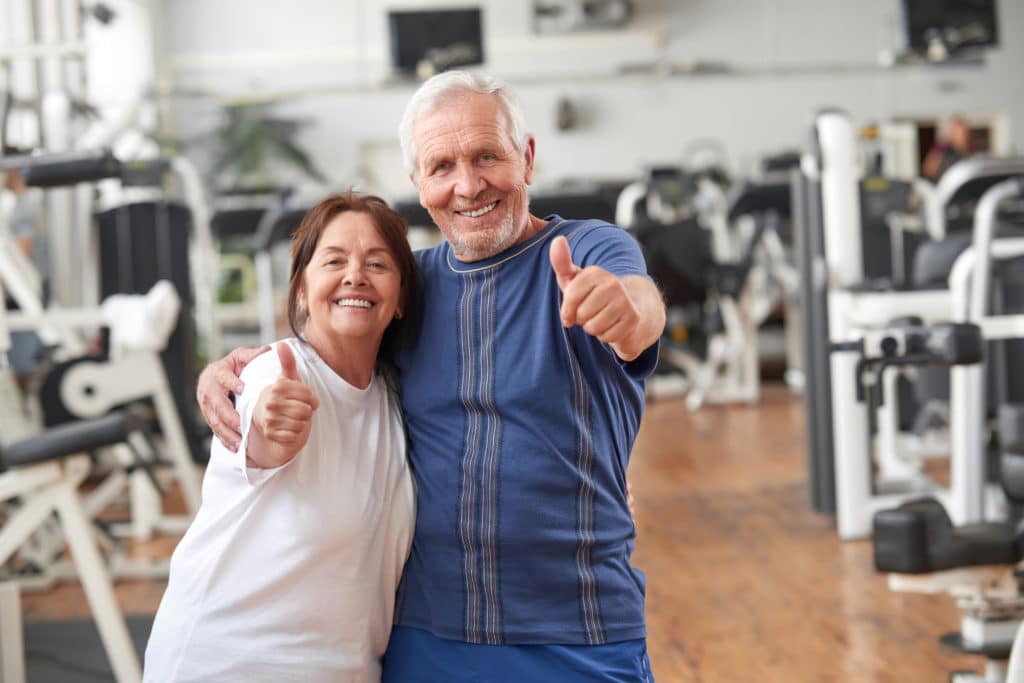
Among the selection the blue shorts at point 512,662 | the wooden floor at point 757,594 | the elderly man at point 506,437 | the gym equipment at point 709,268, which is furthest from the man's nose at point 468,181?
the gym equipment at point 709,268

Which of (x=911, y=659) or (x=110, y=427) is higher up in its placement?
(x=110, y=427)

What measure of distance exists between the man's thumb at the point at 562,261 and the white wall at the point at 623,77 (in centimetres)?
968

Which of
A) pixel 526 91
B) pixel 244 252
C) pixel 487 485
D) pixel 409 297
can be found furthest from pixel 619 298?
pixel 526 91

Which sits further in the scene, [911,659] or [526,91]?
[526,91]

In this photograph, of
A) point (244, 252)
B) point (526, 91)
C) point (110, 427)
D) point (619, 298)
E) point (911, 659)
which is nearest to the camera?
point (619, 298)

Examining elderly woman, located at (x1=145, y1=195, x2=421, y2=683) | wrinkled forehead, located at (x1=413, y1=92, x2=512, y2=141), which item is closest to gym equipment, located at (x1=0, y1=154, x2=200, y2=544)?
elderly woman, located at (x1=145, y1=195, x2=421, y2=683)

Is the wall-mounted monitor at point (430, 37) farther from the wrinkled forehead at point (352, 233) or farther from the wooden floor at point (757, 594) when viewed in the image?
the wrinkled forehead at point (352, 233)

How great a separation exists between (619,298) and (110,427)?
1580mm

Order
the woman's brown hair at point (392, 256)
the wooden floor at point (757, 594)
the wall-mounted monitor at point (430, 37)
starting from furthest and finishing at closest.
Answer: the wall-mounted monitor at point (430, 37) → the wooden floor at point (757, 594) → the woman's brown hair at point (392, 256)

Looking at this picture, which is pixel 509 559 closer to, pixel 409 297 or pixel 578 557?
pixel 578 557

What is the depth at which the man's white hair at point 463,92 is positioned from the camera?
148cm

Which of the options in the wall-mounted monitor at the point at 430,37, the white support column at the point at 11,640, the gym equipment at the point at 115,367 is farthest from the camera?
the wall-mounted monitor at the point at 430,37

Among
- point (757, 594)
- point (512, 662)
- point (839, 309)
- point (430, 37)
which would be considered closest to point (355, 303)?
point (512, 662)

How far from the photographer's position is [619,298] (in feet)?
3.87
